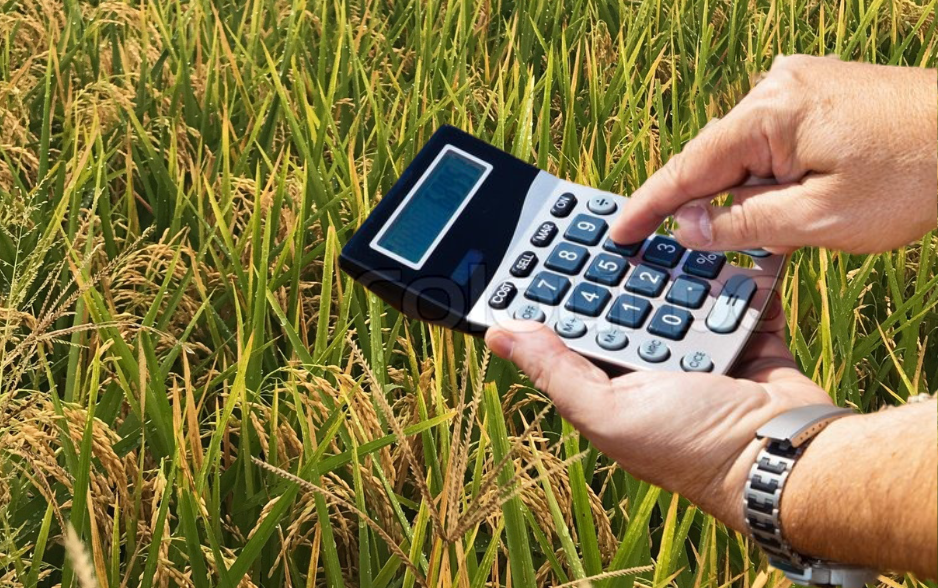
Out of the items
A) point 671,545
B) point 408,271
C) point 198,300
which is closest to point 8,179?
point 198,300

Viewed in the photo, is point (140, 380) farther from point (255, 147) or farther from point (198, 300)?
point (255, 147)

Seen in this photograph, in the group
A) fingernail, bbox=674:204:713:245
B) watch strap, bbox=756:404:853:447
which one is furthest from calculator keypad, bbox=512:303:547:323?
watch strap, bbox=756:404:853:447

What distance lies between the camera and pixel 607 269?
1400 millimetres

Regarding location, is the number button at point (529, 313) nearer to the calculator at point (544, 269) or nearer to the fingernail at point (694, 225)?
the calculator at point (544, 269)

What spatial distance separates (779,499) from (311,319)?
2.74 feet

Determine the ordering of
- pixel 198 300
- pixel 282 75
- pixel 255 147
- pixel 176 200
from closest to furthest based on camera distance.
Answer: pixel 198 300 → pixel 176 200 → pixel 255 147 → pixel 282 75

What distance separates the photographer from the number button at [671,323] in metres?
1.29

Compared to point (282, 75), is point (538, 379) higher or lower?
lower

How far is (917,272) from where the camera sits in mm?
1802

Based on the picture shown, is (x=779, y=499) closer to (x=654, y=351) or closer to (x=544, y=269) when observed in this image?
(x=654, y=351)

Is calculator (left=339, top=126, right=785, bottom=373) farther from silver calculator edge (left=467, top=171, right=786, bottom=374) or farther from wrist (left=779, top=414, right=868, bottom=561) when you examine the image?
wrist (left=779, top=414, right=868, bottom=561)

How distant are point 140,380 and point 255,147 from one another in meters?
0.93

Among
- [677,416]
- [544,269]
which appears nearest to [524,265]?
[544,269]

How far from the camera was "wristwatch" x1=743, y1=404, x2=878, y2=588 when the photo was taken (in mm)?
1012
